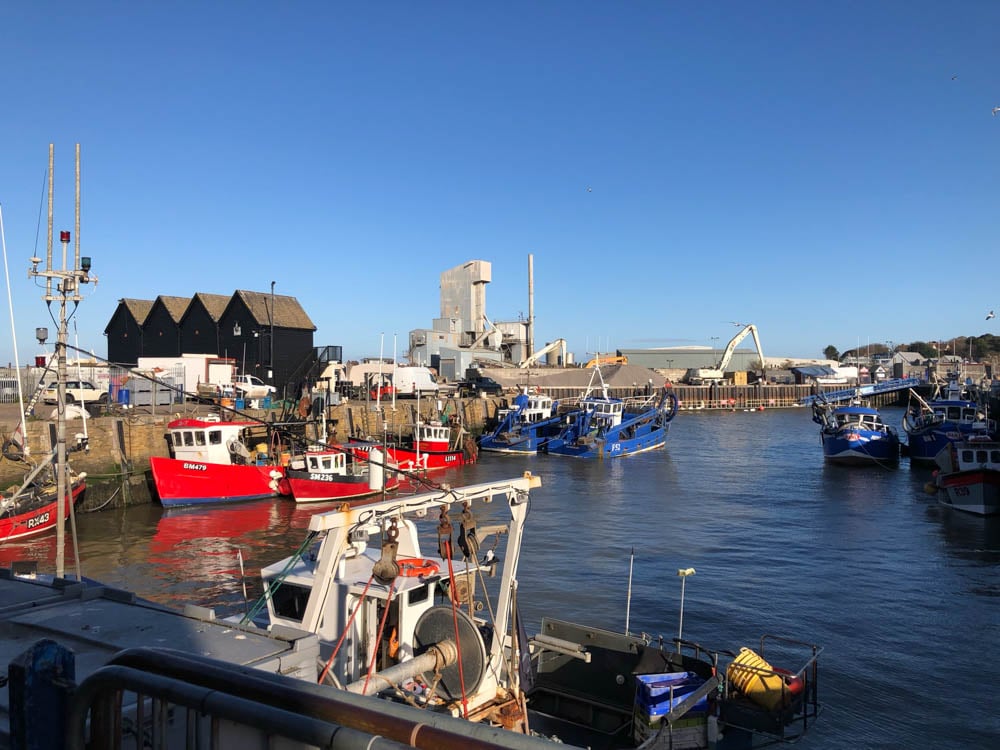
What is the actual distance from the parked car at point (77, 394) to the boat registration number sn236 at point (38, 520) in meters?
14.0

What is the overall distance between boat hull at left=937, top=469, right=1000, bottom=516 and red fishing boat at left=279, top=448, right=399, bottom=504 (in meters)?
22.6

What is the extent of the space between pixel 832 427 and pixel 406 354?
47.9 metres

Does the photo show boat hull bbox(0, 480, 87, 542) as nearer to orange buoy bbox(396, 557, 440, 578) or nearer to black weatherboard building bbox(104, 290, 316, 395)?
orange buoy bbox(396, 557, 440, 578)

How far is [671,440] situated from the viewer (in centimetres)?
5997

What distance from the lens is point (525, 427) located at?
2055 inches

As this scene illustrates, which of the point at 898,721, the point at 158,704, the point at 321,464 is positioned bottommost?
the point at 898,721

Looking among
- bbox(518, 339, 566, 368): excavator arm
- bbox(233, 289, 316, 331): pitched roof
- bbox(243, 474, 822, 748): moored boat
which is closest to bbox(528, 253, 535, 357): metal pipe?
bbox(518, 339, 566, 368): excavator arm

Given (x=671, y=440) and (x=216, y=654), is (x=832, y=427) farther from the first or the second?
(x=216, y=654)

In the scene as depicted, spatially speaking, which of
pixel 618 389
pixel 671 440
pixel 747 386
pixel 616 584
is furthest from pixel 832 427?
pixel 747 386

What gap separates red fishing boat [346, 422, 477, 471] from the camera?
3750cm

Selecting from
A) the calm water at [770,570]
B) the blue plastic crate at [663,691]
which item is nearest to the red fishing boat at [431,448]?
the calm water at [770,570]

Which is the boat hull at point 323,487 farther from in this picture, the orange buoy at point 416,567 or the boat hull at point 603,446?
the orange buoy at point 416,567

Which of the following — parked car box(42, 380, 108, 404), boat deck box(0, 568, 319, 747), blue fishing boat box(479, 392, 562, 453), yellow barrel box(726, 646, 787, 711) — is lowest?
yellow barrel box(726, 646, 787, 711)

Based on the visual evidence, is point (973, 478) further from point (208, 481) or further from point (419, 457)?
point (208, 481)
